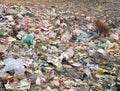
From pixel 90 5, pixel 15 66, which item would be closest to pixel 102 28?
pixel 15 66

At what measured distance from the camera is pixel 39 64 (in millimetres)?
4863

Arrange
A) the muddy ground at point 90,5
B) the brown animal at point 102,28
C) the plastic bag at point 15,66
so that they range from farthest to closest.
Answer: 1. the muddy ground at point 90,5
2. the brown animal at point 102,28
3. the plastic bag at point 15,66

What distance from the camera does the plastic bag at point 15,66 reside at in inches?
175

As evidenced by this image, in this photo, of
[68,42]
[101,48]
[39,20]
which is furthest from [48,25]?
[101,48]

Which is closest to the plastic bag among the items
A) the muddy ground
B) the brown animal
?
the brown animal

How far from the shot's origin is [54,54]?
17.6 feet

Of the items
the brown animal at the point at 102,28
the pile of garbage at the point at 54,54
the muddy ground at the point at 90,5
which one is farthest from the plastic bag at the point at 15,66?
the muddy ground at the point at 90,5

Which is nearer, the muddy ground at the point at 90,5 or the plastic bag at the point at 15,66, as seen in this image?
the plastic bag at the point at 15,66

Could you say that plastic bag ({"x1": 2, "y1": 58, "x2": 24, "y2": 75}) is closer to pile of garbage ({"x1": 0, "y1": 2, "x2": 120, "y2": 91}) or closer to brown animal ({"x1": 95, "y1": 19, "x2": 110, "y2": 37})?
pile of garbage ({"x1": 0, "y1": 2, "x2": 120, "y2": 91})

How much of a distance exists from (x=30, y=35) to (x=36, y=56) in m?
0.79

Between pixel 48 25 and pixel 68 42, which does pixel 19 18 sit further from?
pixel 68 42

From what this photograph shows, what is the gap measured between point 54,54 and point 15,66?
3.44ft

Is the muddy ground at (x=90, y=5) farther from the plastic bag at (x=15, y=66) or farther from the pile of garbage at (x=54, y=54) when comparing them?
the plastic bag at (x=15, y=66)

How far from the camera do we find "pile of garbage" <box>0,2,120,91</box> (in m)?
4.44
